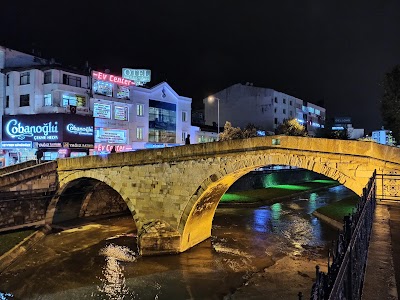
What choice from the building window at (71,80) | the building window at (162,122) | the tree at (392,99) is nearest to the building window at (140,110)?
the building window at (162,122)

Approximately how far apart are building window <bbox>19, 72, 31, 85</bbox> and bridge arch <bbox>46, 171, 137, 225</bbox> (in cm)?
1247

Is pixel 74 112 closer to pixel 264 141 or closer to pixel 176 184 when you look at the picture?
pixel 176 184

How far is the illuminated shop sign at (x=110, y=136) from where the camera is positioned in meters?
34.2

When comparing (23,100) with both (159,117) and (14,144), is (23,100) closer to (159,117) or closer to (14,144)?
(14,144)

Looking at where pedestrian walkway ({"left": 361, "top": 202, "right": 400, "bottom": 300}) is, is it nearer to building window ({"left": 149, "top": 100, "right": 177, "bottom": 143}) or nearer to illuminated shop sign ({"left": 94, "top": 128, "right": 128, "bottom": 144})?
illuminated shop sign ({"left": 94, "top": 128, "right": 128, "bottom": 144})

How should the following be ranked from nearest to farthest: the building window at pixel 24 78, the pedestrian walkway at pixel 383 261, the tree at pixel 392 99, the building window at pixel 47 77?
the pedestrian walkway at pixel 383 261
the tree at pixel 392 99
the building window at pixel 47 77
the building window at pixel 24 78

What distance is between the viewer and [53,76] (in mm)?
31375

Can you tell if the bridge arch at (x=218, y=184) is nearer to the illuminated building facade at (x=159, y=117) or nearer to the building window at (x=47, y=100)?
the building window at (x=47, y=100)

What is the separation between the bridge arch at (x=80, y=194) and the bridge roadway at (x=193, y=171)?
0.41 m

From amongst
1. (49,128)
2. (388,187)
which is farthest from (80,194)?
(388,187)

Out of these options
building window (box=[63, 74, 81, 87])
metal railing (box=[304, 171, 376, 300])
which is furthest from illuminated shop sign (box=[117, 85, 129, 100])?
metal railing (box=[304, 171, 376, 300])

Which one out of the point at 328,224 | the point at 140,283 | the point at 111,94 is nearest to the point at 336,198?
the point at 328,224

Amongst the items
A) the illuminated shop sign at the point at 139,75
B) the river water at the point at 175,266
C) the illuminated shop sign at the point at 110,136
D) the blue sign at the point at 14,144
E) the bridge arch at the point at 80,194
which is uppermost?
the illuminated shop sign at the point at 139,75

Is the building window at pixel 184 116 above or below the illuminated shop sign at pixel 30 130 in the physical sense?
above
